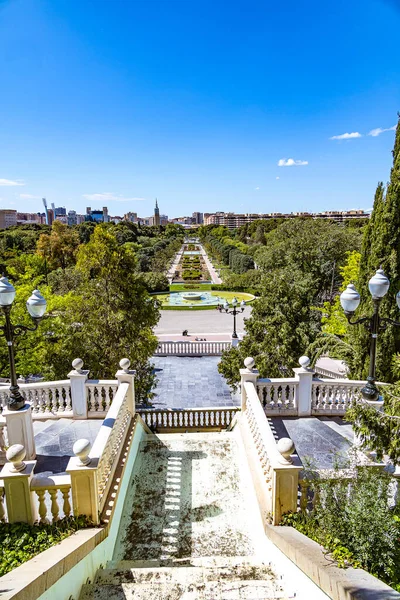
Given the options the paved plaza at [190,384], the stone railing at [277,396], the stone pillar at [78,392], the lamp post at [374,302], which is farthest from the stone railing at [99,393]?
the paved plaza at [190,384]

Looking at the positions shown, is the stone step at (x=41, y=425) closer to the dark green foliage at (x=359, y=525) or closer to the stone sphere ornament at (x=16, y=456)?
the stone sphere ornament at (x=16, y=456)

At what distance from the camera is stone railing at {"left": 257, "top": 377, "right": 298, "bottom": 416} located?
7879 millimetres

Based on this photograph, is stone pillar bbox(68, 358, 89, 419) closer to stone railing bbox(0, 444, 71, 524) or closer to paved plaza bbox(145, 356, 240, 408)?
stone railing bbox(0, 444, 71, 524)

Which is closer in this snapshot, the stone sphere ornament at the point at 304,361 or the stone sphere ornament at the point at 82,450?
the stone sphere ornament at the point at 82,450

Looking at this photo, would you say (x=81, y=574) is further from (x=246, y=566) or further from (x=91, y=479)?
(x=246, y=566)

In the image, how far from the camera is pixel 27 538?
387 centimetres

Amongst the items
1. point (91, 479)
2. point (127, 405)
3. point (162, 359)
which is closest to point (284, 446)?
point (91, 479)

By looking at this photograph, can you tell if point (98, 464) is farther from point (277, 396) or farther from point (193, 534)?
point (277, 396)

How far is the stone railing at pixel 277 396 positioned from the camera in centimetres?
788

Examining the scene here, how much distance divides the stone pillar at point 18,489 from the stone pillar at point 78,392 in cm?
368

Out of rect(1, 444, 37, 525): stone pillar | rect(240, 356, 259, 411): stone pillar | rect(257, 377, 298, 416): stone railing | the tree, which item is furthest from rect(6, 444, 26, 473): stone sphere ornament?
the tree

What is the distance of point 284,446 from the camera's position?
14.7ft

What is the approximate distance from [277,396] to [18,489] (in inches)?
212

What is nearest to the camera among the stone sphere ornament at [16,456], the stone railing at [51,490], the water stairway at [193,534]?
the water stairway at [193,534]
